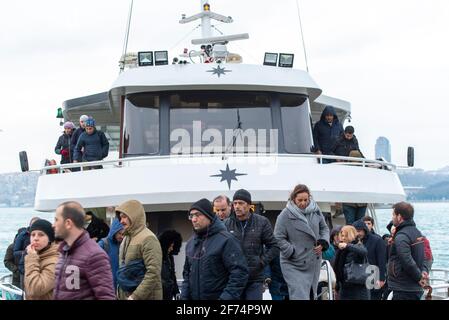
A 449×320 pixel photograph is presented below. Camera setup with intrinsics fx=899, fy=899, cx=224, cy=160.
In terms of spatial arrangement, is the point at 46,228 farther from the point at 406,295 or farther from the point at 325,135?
the point at 325,135

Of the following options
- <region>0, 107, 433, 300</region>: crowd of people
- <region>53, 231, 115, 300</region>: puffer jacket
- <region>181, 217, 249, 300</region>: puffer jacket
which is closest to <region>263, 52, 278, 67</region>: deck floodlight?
<region>0, 107, 433, 300</region>: crowd of people

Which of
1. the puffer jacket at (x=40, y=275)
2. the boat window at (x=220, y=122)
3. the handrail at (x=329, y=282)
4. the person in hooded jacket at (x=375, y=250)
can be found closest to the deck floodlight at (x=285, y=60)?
the boat window at (x=220, y=122)

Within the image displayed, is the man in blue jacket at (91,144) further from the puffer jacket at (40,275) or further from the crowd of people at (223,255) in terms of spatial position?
the puffer jacket at (40,275)

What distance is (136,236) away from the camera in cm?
861

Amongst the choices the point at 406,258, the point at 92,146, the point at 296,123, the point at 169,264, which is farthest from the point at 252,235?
the point at 92,146

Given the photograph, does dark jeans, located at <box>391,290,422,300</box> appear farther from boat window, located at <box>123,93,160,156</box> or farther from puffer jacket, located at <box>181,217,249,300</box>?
boat window, located at <box>123,93,160,156</box>

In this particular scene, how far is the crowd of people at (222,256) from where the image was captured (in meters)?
7.05

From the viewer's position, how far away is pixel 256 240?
9.56 metres

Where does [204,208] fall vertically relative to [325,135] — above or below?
below

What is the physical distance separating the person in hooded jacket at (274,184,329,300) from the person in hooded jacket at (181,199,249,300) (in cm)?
147

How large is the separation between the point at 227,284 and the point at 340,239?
2.41 m

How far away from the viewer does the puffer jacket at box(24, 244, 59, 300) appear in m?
7.24

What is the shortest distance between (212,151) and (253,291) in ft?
15.3
